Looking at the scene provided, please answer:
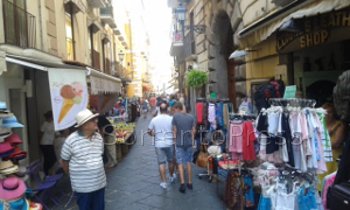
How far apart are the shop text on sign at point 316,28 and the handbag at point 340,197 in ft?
12.2

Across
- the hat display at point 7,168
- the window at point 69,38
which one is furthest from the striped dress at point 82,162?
the window at point 69,38

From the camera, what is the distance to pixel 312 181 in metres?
4.59

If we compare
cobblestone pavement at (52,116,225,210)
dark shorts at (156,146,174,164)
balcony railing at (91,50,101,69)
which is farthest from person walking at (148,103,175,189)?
balcony railing at (91,50,101,69)

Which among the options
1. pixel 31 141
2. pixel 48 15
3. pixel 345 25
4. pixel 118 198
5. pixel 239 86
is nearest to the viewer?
pixel 345 25

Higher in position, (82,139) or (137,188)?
(82,139)

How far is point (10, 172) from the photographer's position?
4.57 meters

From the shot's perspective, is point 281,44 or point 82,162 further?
point 281,44

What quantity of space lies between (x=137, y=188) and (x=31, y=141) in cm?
334

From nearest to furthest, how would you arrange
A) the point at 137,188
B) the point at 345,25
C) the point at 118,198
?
the point at 345,25
the point at 118,198
the point at 137,188

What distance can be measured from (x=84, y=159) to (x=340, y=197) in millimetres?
3041

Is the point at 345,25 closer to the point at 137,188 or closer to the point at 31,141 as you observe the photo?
the point at 137,188

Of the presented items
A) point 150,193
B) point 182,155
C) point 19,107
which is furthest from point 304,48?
point 19,107

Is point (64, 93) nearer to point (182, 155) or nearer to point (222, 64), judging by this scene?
point (182, 155)

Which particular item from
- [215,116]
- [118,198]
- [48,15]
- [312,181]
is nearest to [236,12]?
[215,116]
